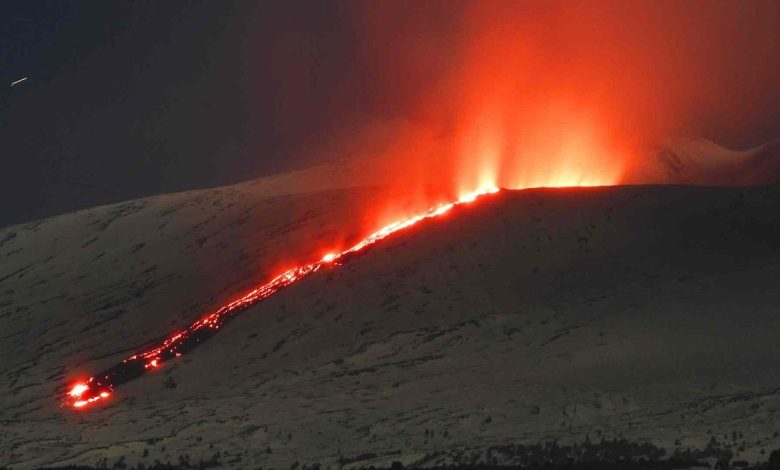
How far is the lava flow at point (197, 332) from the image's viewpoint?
4725 centimetres

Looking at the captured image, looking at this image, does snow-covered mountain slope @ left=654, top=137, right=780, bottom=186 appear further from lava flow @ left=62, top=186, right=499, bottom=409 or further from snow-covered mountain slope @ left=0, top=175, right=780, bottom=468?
lava flow @ left=62, top=186, right=499, bottom=409

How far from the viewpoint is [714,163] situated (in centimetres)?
8562

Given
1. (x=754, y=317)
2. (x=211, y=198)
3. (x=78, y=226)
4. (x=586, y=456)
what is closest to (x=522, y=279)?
(x=754, y=317)

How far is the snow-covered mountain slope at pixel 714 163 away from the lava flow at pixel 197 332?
2232 cm

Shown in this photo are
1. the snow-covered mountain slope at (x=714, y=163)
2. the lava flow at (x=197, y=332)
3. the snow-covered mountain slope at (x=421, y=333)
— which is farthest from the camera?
the snow-covered mountain slope at (x=714, y=163)

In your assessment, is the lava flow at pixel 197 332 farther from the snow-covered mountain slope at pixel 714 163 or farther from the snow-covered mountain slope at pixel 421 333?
the snow-covered mountain slope at pixel 714 163

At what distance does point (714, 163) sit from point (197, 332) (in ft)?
156

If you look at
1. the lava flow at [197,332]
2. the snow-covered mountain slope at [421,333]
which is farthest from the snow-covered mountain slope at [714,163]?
the lava flow at [197,332]

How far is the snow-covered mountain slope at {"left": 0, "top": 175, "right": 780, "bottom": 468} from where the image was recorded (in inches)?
1352

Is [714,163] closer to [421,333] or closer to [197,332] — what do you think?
[421,333]

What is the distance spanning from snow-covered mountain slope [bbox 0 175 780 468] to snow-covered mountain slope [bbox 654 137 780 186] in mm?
20324

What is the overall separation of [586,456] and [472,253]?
28435mm

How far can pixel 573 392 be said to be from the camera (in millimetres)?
36875

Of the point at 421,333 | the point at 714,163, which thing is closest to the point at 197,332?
the point at 421,333
